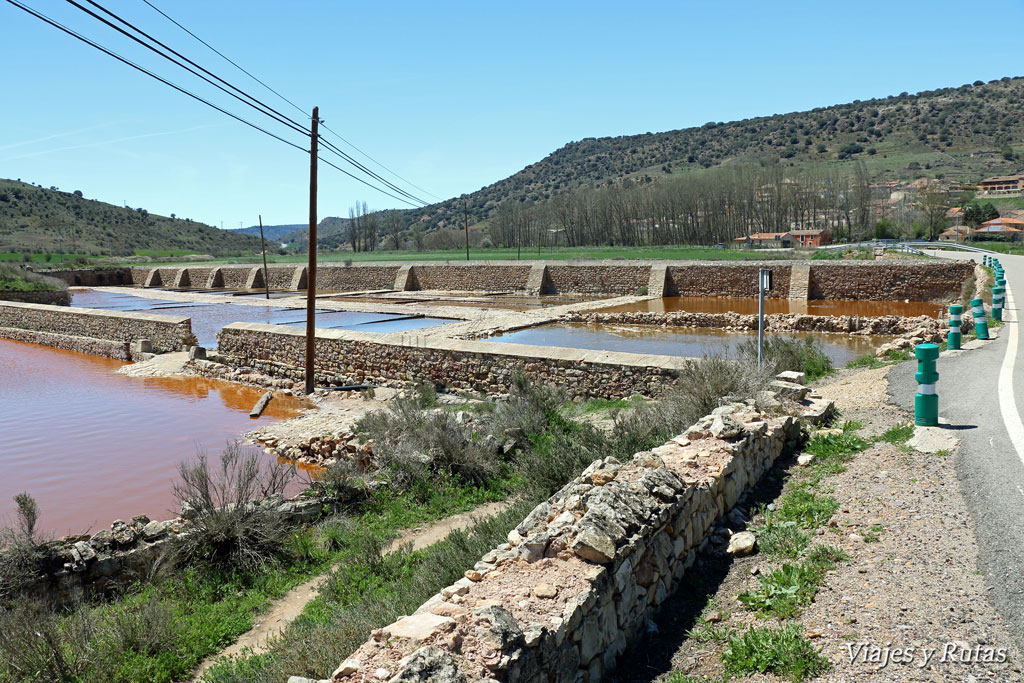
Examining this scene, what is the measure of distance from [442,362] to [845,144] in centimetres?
10505

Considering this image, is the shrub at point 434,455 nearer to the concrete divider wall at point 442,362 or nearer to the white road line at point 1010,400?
the concrete divider wall at point 442,362

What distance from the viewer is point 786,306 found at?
A: 101ft

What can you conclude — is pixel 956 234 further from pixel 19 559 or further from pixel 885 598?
pixel 19 559

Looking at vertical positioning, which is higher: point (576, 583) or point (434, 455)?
point (576, 583)

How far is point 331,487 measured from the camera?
923cm

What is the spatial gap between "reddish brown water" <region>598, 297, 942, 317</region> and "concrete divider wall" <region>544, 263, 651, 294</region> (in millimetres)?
3970

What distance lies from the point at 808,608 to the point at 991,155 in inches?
3984

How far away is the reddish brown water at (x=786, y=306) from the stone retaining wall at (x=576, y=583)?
963 inches

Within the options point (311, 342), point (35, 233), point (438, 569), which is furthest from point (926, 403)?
point (35, 233)

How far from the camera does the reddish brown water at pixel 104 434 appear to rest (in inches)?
421

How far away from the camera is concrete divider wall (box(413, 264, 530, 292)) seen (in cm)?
4412

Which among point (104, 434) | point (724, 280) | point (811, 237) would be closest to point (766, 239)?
point (811, 237)

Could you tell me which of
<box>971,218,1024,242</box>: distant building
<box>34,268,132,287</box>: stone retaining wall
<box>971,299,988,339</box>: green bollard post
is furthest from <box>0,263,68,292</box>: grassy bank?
<box>971,218,1024,242</box>: distant building

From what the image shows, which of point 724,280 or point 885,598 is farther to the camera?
point 724,280
